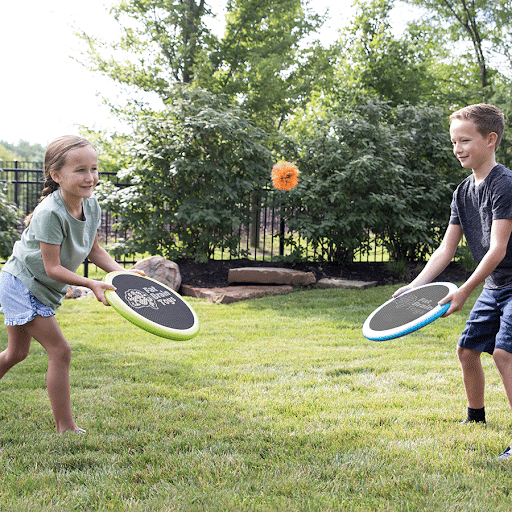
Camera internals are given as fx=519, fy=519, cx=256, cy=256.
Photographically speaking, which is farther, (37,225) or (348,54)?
(348,54)

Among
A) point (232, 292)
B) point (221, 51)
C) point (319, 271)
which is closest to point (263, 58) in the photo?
point (221, 51)

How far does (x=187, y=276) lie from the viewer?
28.5 ft

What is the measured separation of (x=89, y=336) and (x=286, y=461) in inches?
145

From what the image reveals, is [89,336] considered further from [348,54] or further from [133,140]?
[348,54]

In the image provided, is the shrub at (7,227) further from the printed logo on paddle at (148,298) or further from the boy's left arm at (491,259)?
the boy's left arm at (491,259)

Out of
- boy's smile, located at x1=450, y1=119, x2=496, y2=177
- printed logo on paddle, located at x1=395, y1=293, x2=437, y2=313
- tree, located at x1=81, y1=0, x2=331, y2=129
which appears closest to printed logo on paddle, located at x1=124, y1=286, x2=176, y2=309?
printed logo on paddle, located at x1=395, y1=293, x2=437, y2=313

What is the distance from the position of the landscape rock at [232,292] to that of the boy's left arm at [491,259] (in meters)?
5.19

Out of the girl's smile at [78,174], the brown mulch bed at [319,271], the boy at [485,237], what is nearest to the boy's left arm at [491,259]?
the boy at [485,237]

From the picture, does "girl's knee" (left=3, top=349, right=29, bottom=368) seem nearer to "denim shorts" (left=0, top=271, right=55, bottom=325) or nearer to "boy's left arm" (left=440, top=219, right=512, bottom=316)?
"denim shorts" (left=0, top=271, right=55, bottom=325)

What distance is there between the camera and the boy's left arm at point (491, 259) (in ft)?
8.26

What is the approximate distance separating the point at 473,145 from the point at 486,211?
35cm

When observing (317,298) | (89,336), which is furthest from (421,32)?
(89,336)

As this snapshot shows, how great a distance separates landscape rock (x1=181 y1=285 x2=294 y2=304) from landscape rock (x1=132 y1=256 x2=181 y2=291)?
25 cm

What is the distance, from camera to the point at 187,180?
8992 mm
